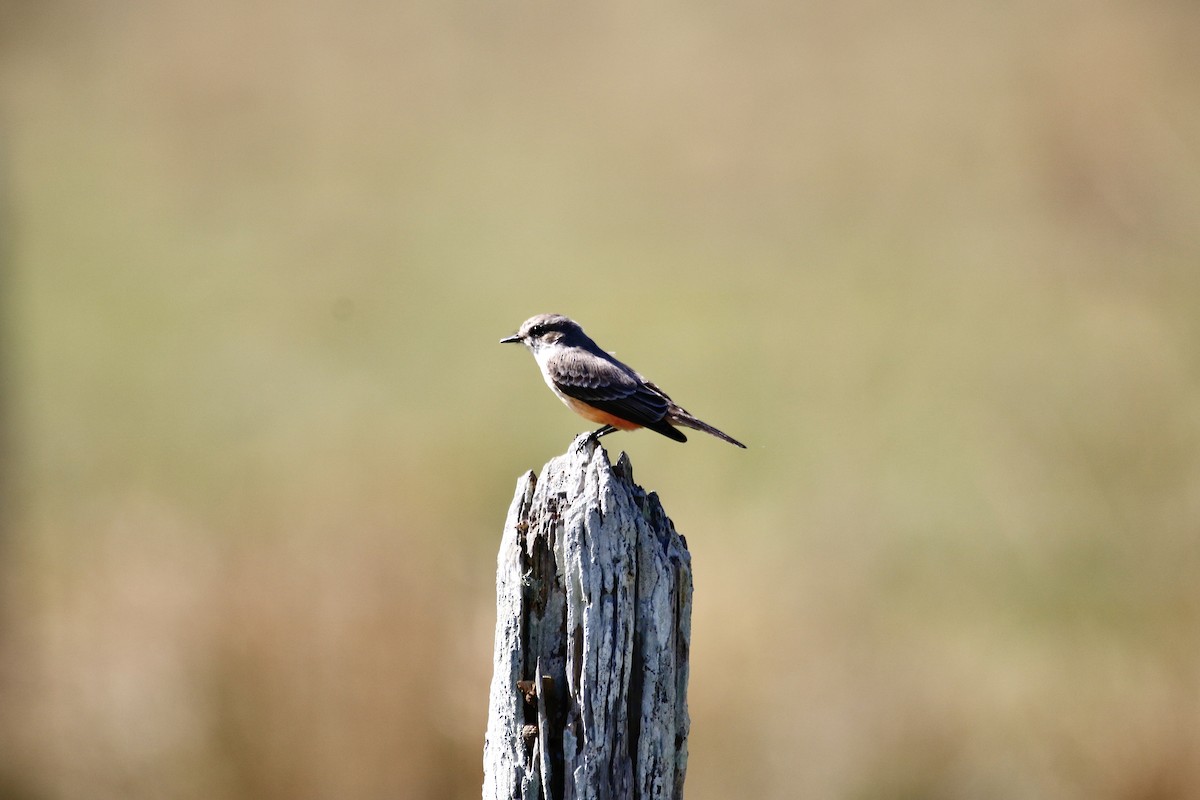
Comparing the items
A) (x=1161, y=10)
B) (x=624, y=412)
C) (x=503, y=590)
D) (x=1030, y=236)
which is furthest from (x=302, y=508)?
(x=1161, y=10)

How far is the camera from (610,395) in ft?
20.0

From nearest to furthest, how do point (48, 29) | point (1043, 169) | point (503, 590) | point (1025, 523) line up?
point (503, 590) < point (1025, 523) < point (1043, 169) < point (48, 29)

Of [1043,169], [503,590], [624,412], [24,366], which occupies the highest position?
[1043,169]

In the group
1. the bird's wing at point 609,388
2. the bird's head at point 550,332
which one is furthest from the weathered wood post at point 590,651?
the bird's head at point 550,332

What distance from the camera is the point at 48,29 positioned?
752 inches

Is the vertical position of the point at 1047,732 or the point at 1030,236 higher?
the point at 1030,236

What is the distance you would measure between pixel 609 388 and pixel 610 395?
0.17 ft

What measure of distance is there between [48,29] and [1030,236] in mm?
15181

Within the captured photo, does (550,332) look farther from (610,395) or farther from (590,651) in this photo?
(590,651)

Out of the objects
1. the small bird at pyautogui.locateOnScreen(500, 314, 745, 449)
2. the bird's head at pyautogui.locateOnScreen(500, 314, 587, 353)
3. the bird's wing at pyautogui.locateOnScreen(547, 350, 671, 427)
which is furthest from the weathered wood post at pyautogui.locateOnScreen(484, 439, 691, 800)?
the bird's head at pyautogui.locateOnScreen(500, 314, 587, 353)

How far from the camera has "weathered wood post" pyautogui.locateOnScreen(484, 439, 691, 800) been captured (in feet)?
10.9

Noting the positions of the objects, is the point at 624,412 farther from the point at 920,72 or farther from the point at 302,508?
the point at 920,72

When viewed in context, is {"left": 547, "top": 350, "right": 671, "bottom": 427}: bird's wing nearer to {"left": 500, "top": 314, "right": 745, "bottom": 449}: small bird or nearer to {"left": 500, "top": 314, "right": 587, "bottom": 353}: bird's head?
{"left": 500, "top": 314, "right": 745, "bottom": 449}: small bird

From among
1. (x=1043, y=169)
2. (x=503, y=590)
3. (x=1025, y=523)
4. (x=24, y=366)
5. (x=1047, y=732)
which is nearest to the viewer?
(x=503, y=590)
